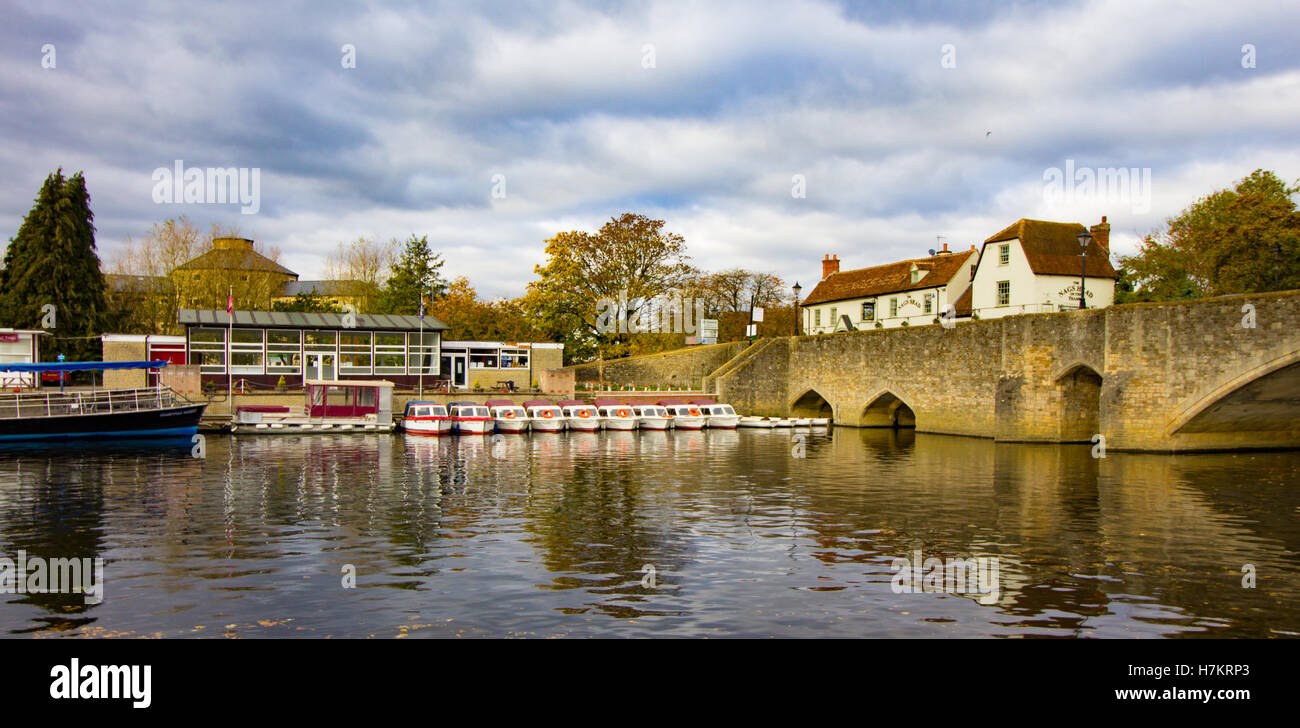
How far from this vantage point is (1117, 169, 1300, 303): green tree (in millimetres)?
43688

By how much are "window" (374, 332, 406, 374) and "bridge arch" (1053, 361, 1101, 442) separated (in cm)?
4054

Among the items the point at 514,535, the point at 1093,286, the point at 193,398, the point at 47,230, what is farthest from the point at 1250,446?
the point at 47,230

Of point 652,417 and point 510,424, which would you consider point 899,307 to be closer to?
point 652,417

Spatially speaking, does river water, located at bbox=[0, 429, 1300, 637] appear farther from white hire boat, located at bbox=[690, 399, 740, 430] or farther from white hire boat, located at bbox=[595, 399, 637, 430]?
white hire boat, located at bbox=[690, 399, 740, 430]

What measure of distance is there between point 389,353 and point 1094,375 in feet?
140

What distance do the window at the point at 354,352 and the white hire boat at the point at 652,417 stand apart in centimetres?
1883

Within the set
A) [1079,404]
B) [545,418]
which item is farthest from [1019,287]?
[545,418]

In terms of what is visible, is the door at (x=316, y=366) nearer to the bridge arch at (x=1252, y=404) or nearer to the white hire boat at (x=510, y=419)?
the white hire boat at (x=510, y=419)

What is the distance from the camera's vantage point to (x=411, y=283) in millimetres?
79125

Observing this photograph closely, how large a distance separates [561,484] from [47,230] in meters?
54.9

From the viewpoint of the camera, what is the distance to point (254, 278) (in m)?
72.8

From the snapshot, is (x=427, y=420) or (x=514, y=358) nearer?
(x=427, y=420)

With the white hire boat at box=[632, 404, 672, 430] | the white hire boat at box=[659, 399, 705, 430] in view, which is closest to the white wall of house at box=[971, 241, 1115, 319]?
the white hire boat at box=[659, 399, 705, 430]
